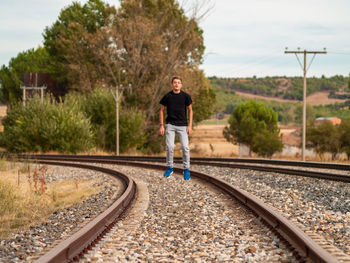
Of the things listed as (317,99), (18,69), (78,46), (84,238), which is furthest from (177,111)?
(317,99)

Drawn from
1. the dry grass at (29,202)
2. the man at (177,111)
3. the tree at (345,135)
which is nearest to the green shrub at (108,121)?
the dry grass at (29,202)

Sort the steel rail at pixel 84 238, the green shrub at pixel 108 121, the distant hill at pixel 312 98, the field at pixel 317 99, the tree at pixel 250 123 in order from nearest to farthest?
the steel rail at pixel 84 238 → the green shrub at pixel 108 121 → the tree at pixel 250 123 → the distant hill at pixel 312 98 → the field at pixel 317 99

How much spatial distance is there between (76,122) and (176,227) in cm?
2508

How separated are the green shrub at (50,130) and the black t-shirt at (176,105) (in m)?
20.7

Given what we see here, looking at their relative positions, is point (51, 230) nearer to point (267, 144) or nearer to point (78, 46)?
point (78, 46)

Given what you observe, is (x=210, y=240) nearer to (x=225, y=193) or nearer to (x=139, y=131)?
(x=225, y=193)

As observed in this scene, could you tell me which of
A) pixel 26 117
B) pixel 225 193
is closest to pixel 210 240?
pixel 225 193

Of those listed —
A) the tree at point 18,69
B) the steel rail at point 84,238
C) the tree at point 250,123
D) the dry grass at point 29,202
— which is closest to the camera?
the steel rail at point 84,238

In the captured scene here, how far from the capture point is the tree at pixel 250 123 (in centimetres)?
5988

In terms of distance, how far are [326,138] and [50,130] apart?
30.9m

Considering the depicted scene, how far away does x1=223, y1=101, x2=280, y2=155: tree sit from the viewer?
59.9m

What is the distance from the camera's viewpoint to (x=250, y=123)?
60.2m

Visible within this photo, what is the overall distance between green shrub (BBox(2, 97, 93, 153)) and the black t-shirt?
20.7 metres

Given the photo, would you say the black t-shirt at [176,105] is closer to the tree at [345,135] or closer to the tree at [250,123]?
the tree at [345,135]
